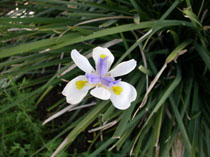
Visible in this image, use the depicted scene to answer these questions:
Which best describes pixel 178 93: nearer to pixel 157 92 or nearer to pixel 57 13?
pixel 157 92

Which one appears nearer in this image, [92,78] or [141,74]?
[92,78]

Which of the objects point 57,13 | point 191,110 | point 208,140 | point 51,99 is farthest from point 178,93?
point 57,13

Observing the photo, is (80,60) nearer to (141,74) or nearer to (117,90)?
(117,90)

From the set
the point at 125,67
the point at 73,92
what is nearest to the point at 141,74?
the point at 125,67

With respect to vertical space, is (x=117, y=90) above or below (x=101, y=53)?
below

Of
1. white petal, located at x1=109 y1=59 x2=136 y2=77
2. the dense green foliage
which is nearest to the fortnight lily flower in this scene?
white petal, located at x1=109 y1=59 x2=136 y2=77

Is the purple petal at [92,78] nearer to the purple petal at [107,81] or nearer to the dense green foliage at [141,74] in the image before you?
the purple petal at [107,81]

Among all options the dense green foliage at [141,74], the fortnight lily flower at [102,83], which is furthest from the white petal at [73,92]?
the dense green foliage at [141,74]
